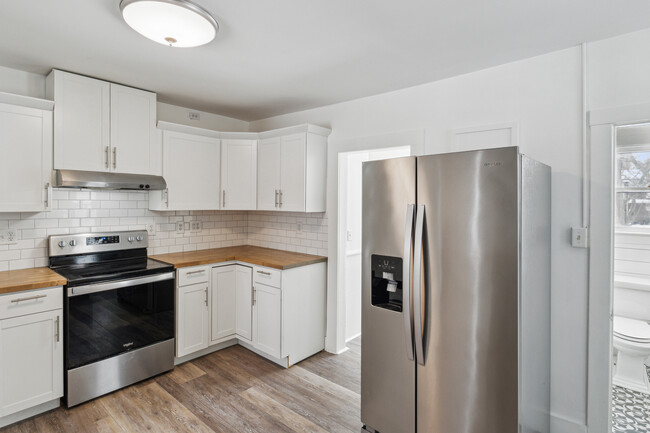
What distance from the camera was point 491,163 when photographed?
1.67 m

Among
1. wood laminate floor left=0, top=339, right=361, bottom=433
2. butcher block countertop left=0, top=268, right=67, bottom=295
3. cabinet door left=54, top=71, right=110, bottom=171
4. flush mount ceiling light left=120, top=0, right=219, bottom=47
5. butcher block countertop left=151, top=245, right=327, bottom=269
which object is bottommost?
wood laminate floor left=0, top=339, right=361, bottom=433

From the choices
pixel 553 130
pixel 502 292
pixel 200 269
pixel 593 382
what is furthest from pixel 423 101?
pixel 200 269

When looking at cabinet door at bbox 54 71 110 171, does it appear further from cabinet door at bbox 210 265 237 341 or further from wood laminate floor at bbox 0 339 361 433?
wood laminate floor at bbox 0 339 361 433

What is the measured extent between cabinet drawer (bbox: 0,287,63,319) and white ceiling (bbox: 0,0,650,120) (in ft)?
5.37

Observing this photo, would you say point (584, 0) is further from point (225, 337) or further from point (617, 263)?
point (225, 337)

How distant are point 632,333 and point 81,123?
4805 millimetres

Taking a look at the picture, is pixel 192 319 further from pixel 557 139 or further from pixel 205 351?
pixel 557 139

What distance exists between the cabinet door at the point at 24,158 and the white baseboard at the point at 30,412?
1398mm

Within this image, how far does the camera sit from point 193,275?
10.4 ft

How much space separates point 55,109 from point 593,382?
4170mm

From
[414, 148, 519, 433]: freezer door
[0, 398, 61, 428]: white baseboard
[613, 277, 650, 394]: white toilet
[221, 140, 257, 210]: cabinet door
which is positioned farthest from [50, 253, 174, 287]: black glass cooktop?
[613, 277, 650, 394]: white toilet

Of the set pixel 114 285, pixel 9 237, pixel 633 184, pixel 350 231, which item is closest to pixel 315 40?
pixel 350 231

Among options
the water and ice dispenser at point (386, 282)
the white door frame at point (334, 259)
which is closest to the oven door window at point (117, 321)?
the white door frame at point (334, 259)

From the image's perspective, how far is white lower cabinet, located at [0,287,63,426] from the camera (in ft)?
7.30
